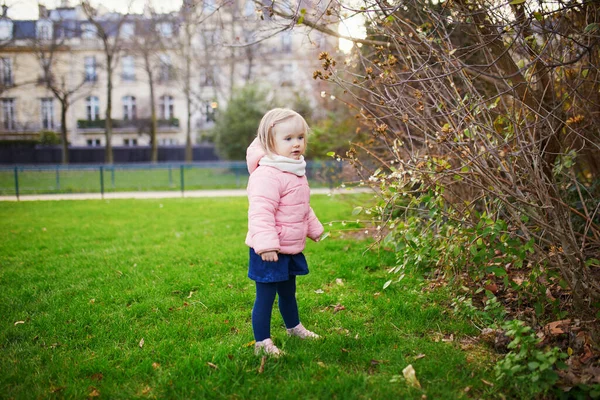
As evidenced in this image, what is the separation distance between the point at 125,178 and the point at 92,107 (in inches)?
1037

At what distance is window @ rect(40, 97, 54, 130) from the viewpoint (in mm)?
35438

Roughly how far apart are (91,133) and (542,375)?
38.6m

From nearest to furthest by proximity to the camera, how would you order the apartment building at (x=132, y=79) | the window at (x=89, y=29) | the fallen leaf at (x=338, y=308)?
the fallen leaf at (x=338, y=308)
the window at (x=89, y=29)
the apartment building at (x=132, y=79)

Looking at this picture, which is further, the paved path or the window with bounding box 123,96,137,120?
the window with bounding box 123,96,137,120

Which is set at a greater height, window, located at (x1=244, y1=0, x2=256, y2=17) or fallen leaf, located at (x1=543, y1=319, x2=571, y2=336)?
window, located at (x1=244, y1=0, x2=256, y2=17)

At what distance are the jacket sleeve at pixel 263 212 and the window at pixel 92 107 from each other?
3786cm

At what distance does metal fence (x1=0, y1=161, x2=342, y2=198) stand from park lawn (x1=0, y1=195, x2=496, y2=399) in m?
7.41

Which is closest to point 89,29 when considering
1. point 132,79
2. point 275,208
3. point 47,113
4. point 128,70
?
point 132,79

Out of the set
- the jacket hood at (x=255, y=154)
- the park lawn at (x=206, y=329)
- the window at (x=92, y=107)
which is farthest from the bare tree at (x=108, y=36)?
the jacket hood at (x=255, y=154)

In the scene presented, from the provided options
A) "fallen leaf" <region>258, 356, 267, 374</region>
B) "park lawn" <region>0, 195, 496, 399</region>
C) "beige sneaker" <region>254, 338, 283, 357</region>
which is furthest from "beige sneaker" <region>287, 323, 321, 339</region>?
"fallen leaf" <region>258, 356, 267, 374</region>

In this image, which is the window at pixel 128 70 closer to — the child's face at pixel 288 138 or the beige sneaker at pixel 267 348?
the child's face at pixel 288 138

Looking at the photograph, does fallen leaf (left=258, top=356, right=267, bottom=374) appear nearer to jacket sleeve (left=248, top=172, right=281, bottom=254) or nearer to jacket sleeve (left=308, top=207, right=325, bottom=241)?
jacket sleeve (left=248, top=172, right=281, bottom=254)

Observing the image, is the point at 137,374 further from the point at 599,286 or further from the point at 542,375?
the point at 599,286

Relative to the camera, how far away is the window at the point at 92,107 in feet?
121
